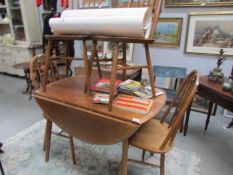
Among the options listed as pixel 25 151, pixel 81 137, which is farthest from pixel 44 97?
pixel 25 151

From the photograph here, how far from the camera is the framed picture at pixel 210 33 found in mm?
2369

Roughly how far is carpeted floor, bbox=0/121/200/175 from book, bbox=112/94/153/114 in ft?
2.64

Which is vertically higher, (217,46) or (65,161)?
(217,46)

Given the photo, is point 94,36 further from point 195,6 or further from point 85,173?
point 195,6

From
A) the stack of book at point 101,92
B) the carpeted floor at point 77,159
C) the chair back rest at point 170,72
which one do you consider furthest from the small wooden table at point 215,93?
the stack of book at point 101,92

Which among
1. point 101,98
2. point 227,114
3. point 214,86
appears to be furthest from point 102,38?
point 227,114

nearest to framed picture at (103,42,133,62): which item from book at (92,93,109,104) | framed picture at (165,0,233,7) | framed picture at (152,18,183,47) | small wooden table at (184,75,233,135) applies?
framed picture at (152,18,183,47)

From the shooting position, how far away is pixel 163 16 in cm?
271

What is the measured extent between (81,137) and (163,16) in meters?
2.23

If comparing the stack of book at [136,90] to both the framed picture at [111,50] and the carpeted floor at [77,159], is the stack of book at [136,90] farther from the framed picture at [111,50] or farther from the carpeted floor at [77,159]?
the framed picture at [111,50]

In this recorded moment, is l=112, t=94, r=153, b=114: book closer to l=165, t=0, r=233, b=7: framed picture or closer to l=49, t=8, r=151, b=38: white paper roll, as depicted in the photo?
l=49, t=8, r=151, b=38: white paper roll

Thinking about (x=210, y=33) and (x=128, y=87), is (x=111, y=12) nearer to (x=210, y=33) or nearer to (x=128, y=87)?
(x=128, y=87)

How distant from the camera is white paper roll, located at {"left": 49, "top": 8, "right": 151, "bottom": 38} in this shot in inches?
38.8

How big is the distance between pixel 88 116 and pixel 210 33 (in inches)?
86.7
